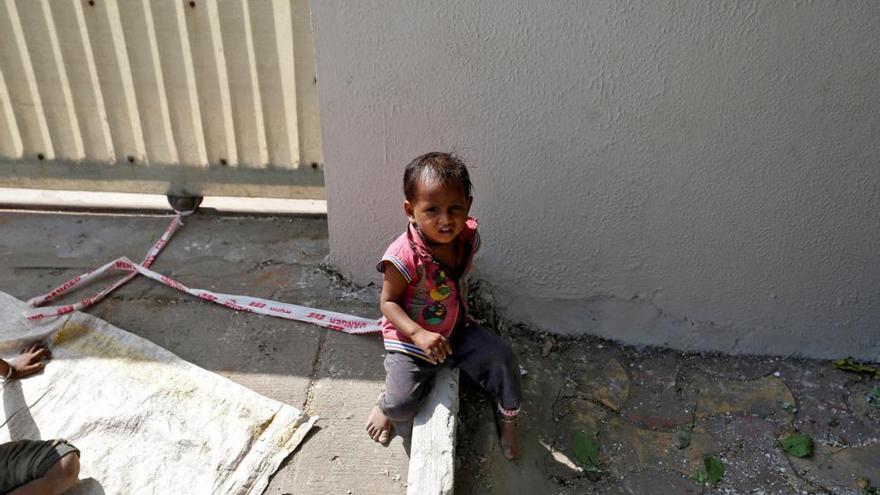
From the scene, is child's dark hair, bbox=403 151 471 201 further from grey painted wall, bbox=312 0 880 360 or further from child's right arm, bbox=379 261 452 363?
grey painted wall, bbox=312 0 880 360

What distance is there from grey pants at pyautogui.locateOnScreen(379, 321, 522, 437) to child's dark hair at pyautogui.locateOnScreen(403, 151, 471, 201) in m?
0.59

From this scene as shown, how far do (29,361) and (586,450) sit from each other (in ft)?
7.65

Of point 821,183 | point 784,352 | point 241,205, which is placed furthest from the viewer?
point 241,205

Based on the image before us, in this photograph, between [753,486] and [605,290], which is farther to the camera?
[605,290]

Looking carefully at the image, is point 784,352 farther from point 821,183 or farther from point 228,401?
point 228,401

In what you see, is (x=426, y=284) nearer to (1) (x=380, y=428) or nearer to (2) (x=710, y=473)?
(1) (x=380, y=428)

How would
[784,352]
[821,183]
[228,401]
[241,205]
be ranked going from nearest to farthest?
[228,401], [821,183], [784,352], [241,205]

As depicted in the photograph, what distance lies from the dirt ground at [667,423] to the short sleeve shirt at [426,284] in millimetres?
392

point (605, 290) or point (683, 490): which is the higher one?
point (605, 290)

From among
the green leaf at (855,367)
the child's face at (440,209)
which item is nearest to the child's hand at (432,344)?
the child's face at (440,209)

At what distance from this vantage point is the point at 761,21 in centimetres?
243

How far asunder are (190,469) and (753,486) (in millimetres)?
2156

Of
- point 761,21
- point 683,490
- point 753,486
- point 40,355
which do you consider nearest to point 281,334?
point 40,355

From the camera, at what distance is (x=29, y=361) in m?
2.69
